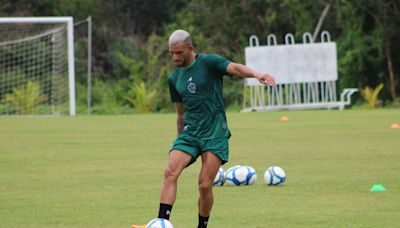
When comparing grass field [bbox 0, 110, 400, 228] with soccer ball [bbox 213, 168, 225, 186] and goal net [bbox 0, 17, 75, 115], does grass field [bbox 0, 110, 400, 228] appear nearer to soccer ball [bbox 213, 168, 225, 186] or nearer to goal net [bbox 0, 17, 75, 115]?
soccer ball [bbox 213, 168, 225, 186]

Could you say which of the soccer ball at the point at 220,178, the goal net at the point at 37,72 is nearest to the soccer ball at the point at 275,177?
the soccer ball at the point at 220,178

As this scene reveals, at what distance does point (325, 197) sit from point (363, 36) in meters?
27.7

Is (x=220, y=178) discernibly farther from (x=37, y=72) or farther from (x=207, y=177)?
(x=37, y=72)

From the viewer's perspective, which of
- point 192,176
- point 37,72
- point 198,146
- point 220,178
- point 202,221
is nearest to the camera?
point 198,146

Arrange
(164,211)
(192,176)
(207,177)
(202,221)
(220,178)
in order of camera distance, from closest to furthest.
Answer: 1. (164,211)
2. (207,177)
3. (202,221)
4. (220,178)
5. (192,176)

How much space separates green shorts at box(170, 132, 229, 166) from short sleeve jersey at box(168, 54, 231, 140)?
38mm

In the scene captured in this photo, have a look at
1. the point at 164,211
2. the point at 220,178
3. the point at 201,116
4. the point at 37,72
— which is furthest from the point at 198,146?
the point at 37,72

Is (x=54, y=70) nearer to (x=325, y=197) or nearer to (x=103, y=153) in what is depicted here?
(x=103, y=153)

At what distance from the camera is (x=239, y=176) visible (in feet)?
41.6

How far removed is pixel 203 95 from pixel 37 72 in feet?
98.5

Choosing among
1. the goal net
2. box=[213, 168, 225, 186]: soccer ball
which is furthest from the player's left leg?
the goal net

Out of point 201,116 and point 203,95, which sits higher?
point 203,95

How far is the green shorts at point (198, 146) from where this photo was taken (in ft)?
28.1

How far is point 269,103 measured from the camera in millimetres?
36625
